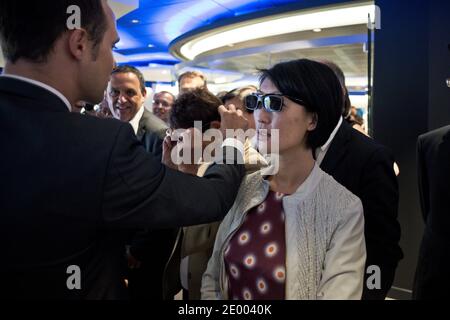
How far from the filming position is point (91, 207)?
3.28ft

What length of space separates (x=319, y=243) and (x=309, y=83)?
585 millimetres

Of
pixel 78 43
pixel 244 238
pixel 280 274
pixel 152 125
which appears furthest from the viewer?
pixel 152 125

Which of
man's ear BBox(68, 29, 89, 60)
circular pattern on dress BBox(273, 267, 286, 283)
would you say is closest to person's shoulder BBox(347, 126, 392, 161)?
circular pattern on dress BBox(273, 267, 286, 283)

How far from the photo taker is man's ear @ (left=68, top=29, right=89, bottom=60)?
1077 mm

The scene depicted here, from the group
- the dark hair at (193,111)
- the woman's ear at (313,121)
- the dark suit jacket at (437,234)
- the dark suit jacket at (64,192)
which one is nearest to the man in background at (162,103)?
the dark hair at (193,111)

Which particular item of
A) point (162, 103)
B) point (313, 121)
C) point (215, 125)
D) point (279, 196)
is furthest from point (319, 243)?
point (162, 103)

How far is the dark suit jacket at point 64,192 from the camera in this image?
3.16ft

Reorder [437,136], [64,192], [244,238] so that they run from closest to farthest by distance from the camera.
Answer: [64,192] < [244,238] < [437,136]

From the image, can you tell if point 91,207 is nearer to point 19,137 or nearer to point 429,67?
point 19,137

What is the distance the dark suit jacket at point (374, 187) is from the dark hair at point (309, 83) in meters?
0.37

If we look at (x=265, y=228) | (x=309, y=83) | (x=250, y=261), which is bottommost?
(x=250, y=261)

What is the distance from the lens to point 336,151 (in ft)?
6.05

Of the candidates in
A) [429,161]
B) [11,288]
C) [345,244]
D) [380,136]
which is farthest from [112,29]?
[380,136]

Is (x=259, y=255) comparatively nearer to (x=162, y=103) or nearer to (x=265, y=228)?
(x=265, y=228)
